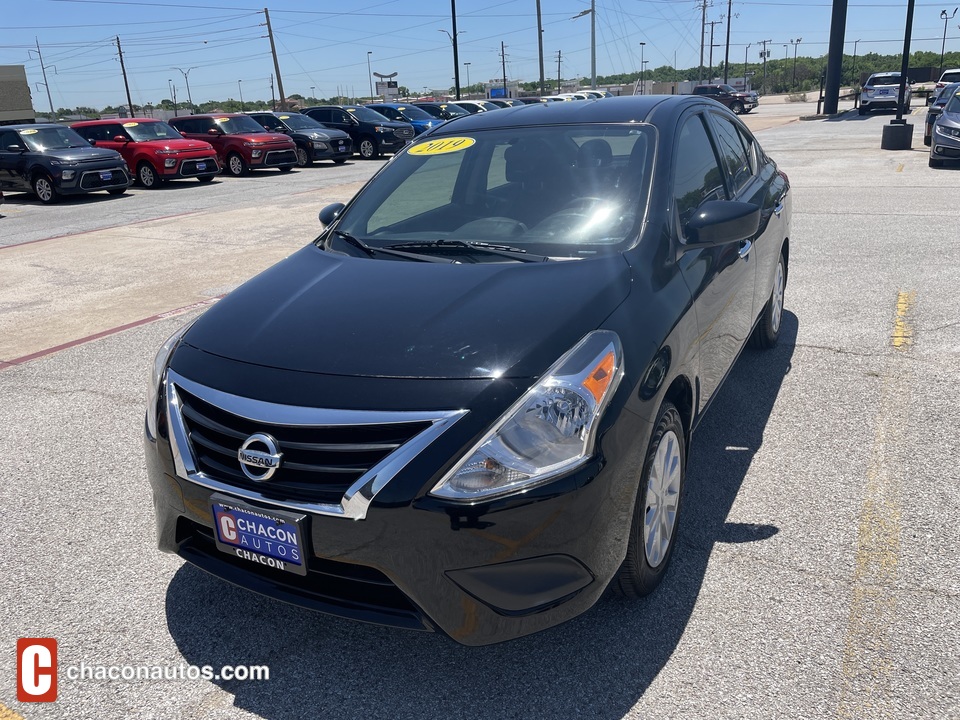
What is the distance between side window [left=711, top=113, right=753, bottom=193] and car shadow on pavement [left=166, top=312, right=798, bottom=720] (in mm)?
2098

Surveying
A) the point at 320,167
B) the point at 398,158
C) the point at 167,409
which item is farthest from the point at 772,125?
the point at 167,409

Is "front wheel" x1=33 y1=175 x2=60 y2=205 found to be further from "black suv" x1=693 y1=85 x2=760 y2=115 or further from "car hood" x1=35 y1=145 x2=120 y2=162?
"black suv" x1=693 y1=85 x2=760 y2=115

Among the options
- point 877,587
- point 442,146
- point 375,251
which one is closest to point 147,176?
point 442,146

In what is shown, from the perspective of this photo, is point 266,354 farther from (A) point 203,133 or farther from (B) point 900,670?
(A) point 203,133

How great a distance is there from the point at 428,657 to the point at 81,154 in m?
17.4

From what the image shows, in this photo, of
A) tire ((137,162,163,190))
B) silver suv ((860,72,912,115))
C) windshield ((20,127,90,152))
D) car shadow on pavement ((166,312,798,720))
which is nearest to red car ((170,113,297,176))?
tire ((137,162,163,190))

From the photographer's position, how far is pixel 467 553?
227 cm

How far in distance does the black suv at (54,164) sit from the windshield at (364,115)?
8907 millimetres

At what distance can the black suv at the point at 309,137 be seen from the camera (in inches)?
892

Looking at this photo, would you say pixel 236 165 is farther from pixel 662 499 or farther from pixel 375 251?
pixel 662 499

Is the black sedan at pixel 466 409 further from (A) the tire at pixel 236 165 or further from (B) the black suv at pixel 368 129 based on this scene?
(B) the black suv at pixel 368 129

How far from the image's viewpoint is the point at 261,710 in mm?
2525

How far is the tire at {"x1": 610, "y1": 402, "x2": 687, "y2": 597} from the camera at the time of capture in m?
2.69

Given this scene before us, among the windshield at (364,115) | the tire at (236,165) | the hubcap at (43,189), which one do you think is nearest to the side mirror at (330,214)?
the hubcap at (43,189)
